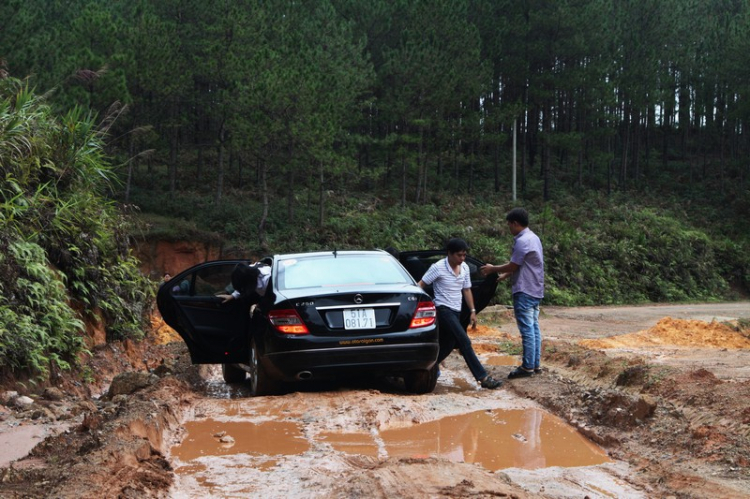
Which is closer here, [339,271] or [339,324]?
[339,324]

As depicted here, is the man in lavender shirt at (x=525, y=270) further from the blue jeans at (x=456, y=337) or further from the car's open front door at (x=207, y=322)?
the car's open front door at (x=207, y=322)

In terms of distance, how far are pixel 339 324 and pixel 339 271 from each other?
2.85ft

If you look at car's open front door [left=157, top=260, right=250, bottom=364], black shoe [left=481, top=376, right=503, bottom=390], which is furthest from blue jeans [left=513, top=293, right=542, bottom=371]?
car's open front door [left=157, top=260, right=250, bottom=364]

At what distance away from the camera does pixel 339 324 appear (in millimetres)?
7902

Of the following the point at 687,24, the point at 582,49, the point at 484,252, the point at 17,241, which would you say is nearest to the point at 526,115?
the point at 582,49

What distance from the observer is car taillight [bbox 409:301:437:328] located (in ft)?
27.0

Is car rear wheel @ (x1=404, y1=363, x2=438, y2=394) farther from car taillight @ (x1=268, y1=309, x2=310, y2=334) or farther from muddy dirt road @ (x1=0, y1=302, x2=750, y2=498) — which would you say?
car taillight @ (x1=268, y1=309, x2=310, y2=334)

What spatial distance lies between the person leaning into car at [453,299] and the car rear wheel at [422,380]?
37 centimetres

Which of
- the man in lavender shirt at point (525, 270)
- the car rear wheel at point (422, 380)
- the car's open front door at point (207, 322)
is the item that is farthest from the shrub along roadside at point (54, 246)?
the man in lavender shirt at point (525, 270)

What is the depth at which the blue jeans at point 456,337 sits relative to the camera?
896 cm

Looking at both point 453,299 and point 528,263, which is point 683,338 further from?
point 453,299

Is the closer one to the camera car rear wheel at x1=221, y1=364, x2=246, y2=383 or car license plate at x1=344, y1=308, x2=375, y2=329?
car license plate at x1=344, y1=308, x2=375, y2=329

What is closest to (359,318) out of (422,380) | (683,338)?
(422,380)

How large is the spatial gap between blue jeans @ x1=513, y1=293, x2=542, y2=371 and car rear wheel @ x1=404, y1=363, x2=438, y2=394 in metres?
1.26
